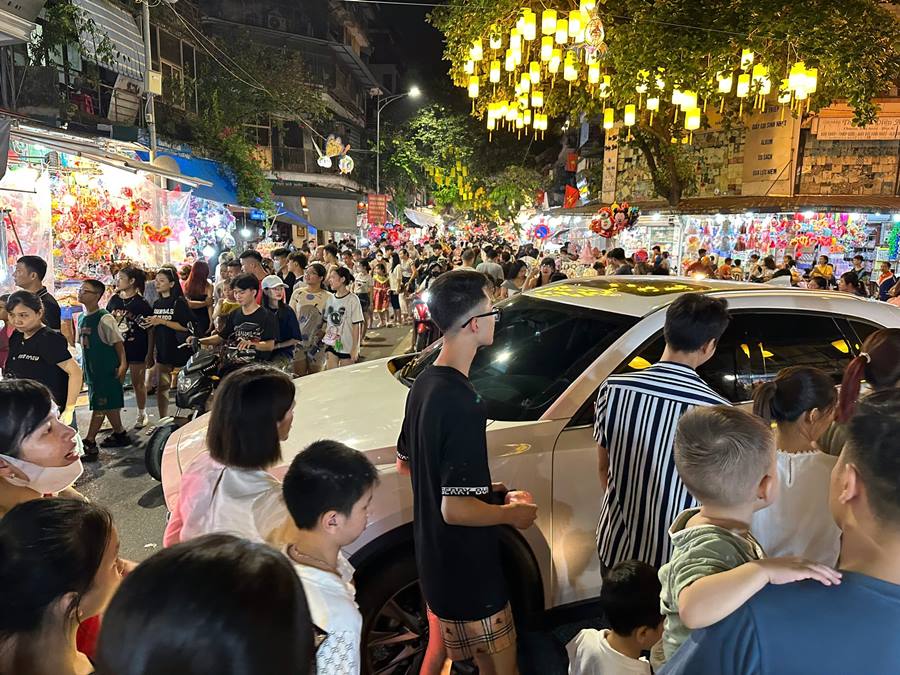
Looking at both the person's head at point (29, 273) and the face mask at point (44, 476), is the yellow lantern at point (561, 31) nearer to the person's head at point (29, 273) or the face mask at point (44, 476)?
the person's head at point (29, 273)

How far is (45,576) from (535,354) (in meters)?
2.80

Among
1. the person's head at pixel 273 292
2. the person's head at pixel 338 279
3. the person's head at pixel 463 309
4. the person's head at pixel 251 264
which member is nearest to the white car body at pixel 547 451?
the person's head at pixel 463 309

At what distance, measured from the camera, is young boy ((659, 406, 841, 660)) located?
154 cm

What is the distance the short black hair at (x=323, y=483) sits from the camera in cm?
167

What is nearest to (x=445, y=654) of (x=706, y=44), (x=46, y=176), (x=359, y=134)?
(x=46, y=176)

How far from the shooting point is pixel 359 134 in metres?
41.2

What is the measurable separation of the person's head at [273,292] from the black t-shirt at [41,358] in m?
2.07

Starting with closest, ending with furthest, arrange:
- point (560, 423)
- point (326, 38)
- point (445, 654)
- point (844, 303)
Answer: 1. point (445, 654)
2. point (560, 423)
3. point (844, 303)
4. point (326, 38)

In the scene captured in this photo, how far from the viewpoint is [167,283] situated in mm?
6922

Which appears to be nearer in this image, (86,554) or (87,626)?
(86,554)

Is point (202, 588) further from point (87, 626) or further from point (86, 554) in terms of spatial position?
point (87, 626)

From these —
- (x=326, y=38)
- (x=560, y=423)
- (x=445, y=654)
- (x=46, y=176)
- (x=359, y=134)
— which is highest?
(x=326, y=38)

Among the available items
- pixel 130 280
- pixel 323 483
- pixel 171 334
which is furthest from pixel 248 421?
pixel 130 280

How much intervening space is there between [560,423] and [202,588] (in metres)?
2.39
